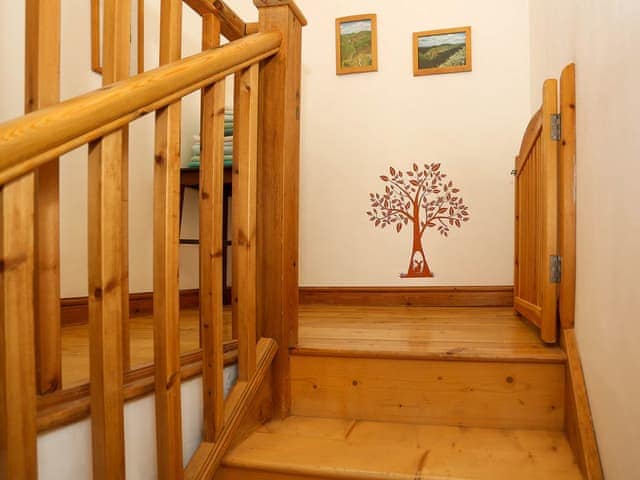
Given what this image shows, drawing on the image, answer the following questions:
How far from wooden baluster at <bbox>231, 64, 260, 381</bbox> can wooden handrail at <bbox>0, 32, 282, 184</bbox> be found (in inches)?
3.8

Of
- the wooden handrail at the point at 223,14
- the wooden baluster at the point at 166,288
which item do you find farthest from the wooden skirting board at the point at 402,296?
the wooden baluster at the point at 166,288

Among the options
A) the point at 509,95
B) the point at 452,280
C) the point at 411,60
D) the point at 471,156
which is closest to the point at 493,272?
the point at 452,280

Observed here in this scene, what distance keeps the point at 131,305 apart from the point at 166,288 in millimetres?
1569

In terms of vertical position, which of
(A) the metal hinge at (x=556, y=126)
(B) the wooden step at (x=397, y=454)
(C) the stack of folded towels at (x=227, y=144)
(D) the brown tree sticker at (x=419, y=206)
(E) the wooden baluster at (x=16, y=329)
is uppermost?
(C) the stack of folded towels at (x=227, y=144)

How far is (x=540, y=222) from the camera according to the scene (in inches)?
68.5

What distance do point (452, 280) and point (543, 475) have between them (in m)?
1.69

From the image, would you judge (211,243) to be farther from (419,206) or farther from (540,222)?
(419,206)

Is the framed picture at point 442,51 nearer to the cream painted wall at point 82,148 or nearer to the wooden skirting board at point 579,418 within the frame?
the cream painted wall at point 82,148

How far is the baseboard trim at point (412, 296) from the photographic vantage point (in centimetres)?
270

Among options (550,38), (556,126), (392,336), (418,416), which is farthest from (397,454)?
(550,38)

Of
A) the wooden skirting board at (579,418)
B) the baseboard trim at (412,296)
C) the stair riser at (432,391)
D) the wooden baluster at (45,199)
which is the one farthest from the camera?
the baseboard trim at (412,296)

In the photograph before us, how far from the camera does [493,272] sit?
2721mm

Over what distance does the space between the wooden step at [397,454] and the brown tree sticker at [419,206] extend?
60.2 inches

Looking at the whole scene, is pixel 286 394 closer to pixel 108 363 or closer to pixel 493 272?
A: pixel 108 363
